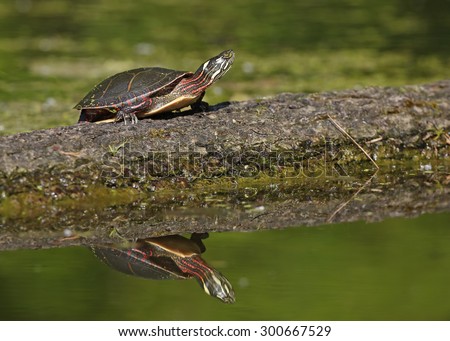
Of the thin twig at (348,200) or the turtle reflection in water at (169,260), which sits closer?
the turtle reflection in water at (169,260)

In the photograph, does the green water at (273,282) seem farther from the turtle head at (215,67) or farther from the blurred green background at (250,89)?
the turtle head at (215,67)

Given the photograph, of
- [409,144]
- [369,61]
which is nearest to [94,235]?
[409,144]

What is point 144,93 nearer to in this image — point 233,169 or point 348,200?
point 233,169

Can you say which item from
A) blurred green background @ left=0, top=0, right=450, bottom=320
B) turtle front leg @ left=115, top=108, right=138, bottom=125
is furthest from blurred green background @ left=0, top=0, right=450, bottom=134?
turtle front leg @ left=115, top=108, right=138, bottom=125

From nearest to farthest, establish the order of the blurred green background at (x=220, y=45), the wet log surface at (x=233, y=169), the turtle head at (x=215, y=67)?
the wet log surface at (x=233, y=169), the turtle head at (x=215, y=67), the blurred green background at (x=220, y=45)

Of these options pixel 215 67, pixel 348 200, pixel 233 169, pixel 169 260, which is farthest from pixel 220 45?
pixel 169 260

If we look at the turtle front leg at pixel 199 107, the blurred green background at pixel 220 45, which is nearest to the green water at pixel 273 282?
the turtle front leg at pixel 199 107

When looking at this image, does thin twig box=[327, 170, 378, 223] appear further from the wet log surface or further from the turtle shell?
the turtle shell
